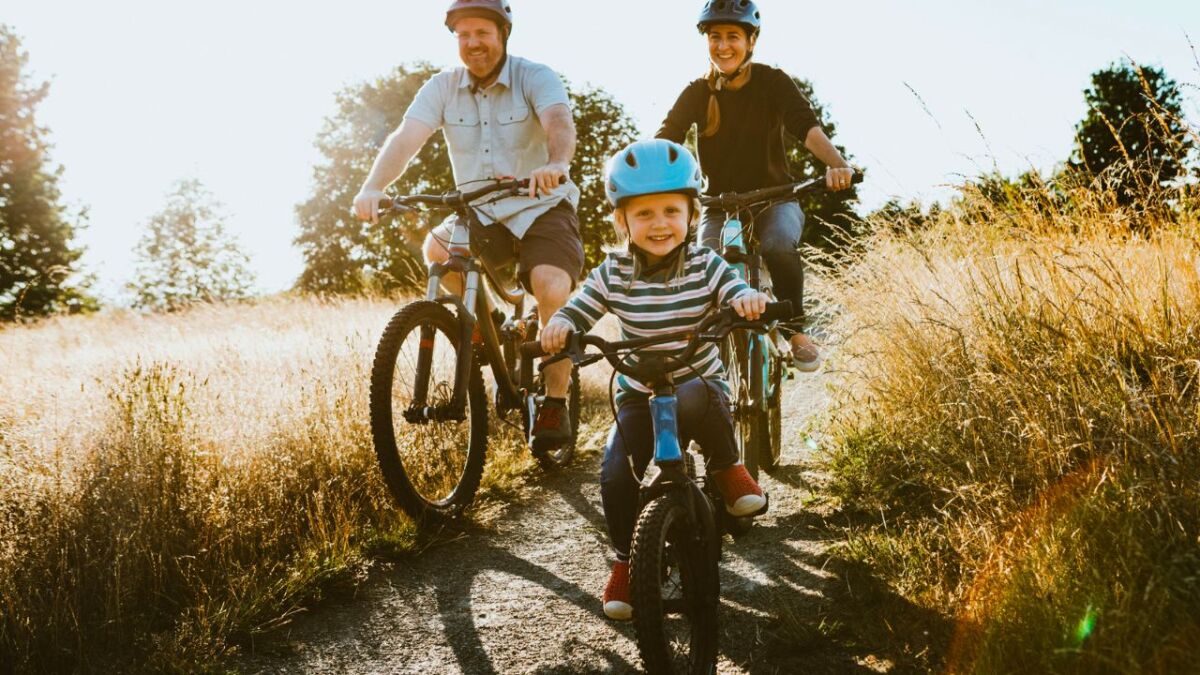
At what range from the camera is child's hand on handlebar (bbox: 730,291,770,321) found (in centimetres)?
268

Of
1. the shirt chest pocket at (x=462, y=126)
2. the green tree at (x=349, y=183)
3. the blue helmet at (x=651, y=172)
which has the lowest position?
the blue helmet at (x=651, y=172)

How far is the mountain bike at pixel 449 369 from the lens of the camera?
4.08 m

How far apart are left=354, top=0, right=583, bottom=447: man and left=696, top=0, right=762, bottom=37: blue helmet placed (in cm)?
91

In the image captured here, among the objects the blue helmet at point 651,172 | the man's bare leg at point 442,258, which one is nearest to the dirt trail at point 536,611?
the man's bare leg at point 442,258

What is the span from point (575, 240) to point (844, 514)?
2.01 meters

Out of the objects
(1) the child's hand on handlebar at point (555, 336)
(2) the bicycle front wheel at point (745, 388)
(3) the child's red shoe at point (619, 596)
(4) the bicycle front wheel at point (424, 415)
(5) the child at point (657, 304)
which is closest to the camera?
(1) the child's hand on handlebar at point (555, 336)

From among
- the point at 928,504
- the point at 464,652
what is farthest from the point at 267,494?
the point at 928,504

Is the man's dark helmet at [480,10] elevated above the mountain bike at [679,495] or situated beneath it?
elevated above

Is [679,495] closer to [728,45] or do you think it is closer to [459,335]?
[459,335]

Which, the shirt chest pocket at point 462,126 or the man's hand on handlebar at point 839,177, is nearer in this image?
the man's hand on handlebar at point 839,177

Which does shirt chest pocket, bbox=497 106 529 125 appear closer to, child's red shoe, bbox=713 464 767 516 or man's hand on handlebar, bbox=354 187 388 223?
man's hand on handlebar, bbox=354 187 388 223

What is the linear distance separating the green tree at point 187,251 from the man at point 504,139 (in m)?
26.8

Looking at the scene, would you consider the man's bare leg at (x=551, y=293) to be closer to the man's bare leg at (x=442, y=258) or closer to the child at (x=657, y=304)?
the man's bare leg at (x=442, y=258)

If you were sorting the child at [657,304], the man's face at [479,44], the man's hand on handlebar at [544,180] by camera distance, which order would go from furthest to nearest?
1. the man's face at [479,44]
2. the man's hand on handlebar at [544,180]
3. the child at [657,304]
